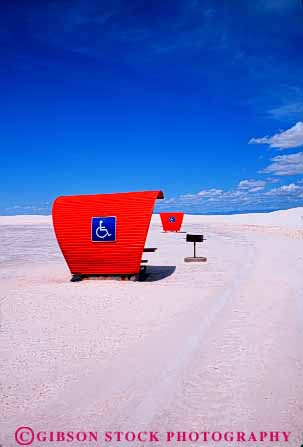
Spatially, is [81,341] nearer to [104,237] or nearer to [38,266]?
[104,237]

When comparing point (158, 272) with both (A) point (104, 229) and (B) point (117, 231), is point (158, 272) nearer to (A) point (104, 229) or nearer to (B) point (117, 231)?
(B) point (117, 231)

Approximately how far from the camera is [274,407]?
4.29m

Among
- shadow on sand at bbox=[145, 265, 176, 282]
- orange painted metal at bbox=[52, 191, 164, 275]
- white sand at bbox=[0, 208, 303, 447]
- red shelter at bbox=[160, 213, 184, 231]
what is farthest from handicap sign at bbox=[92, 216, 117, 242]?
red shelter at bbox=[160, 213, 184, 231]

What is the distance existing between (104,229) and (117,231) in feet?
1.24

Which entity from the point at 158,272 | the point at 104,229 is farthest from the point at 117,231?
the point at 158,272

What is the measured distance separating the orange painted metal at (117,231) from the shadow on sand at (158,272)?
3.62ft

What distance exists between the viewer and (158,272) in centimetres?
1390

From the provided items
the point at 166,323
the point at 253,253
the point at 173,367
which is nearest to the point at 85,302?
the point at 166,323

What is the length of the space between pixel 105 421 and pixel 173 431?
2.28 ft

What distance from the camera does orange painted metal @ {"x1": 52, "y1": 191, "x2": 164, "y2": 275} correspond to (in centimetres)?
1160

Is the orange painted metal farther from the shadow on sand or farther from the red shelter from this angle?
the red shelter

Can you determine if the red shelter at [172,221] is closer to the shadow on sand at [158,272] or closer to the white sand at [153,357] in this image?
the shadow on sand at [158,272]

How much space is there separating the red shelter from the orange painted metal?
80.6ft

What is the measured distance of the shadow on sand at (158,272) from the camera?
1271 centimetres
